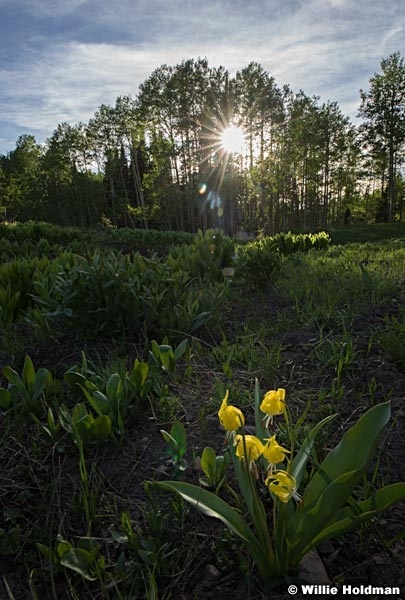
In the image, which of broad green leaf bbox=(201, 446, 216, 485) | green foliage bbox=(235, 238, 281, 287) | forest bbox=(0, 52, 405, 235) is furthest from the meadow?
forest bbox=(0, 52, 405, 235)

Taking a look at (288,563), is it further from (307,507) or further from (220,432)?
(220,432)

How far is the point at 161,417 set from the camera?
5.44ft

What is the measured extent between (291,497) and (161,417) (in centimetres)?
83

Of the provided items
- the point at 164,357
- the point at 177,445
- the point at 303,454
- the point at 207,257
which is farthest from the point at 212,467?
the point at 207,257

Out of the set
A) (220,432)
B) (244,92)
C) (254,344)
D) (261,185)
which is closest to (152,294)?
(254,344)

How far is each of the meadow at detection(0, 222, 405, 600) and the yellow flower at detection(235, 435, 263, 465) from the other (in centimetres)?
22

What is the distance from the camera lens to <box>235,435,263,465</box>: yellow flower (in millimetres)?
844

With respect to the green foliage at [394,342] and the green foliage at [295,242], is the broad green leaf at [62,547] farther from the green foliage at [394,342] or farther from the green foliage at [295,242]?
the green foliage at [295,242]

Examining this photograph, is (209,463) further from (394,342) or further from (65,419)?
(394,342)

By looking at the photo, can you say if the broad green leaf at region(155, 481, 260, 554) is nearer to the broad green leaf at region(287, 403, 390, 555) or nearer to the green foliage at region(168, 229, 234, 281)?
the broad green leaf at region(287, 403, 390, 555)

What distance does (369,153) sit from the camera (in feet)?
86.2

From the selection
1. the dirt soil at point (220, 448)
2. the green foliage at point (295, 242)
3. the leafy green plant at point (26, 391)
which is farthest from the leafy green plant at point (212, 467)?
the green foliage at point (295, 242)

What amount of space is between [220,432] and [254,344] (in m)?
0.92

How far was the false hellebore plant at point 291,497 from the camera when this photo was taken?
838mm
